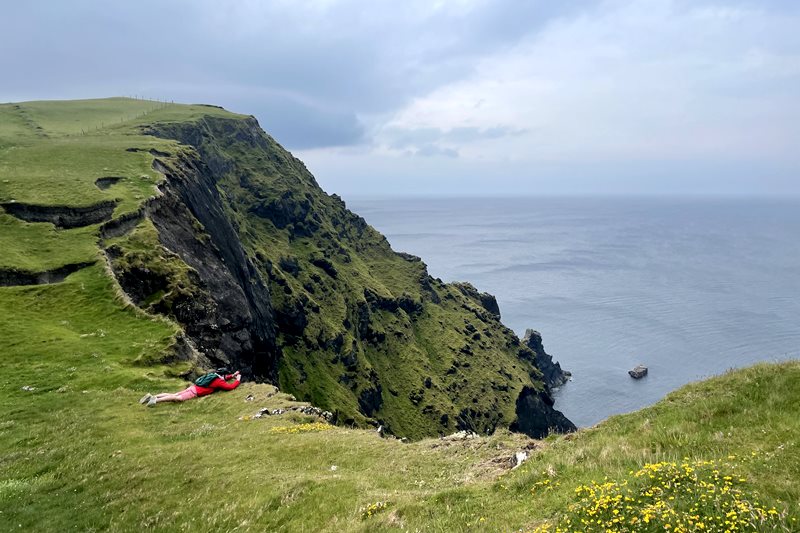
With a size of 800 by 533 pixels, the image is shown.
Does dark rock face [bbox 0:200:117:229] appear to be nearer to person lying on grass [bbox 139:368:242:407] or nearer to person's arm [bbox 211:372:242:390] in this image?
person lying on grass [bbox 139:368:242:407]

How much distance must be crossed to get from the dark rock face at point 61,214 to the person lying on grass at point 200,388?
140 ft

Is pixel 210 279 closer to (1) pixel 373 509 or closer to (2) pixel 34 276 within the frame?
(2) pixel 34 276

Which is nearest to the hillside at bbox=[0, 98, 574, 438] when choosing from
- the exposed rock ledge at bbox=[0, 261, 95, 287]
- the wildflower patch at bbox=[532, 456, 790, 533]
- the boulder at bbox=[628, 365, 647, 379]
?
the exposed rock ledge at bbox=[0, 261, 95, 287]

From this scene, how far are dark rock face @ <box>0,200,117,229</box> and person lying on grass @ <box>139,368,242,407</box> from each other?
140ft

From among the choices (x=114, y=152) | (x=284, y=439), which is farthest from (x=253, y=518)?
(x=114, y=152)

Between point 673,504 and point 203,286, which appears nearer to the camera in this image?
point 673,504

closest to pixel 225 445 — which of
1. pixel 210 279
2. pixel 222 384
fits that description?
pixel 222 384

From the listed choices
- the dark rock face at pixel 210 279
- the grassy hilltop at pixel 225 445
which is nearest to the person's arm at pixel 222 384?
the grassy hilltop at pixel 225 445

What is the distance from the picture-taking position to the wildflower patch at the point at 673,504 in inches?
316

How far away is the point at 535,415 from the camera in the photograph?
180 meters

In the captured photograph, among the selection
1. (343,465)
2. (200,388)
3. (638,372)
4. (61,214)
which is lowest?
(638,372)

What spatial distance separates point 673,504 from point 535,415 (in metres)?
186

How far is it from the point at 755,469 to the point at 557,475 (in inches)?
176

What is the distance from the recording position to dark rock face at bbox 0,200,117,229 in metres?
61.2
